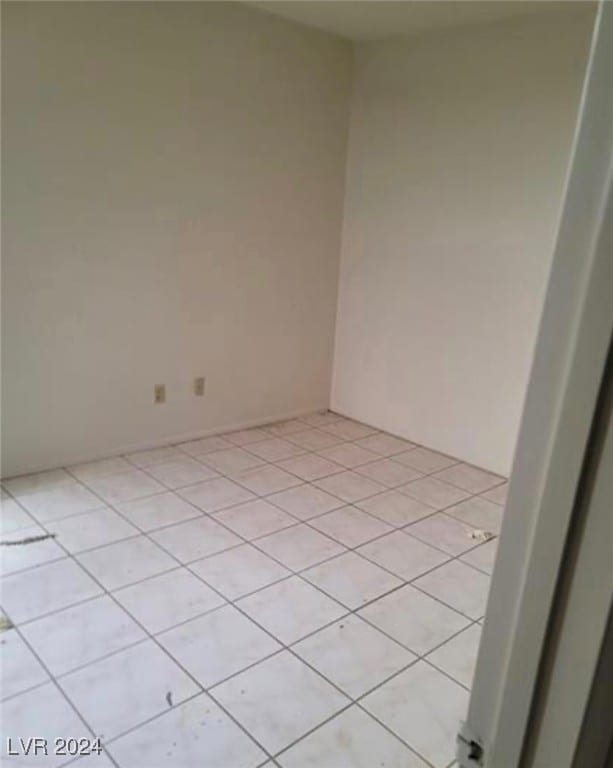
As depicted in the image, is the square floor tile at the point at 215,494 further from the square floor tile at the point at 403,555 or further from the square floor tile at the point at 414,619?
the square floor tile at the point at 414,619

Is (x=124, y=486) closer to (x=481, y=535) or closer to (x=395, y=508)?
(x=395, y=508)

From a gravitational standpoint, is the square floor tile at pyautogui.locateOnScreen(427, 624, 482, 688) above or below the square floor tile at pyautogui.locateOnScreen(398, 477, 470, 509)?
above

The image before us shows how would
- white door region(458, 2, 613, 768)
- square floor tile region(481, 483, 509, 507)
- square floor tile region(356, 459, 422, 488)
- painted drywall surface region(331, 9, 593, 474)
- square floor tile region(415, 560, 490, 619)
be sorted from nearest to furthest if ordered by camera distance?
white door region(458, 2, 613, 768), square floor tile region(415, 560, 490, 619), painted drywall surface region(331, 9, 593, 474), square floor tile region(481, 483, 509, 507), square floor tile region(356, 459, 422, 488)

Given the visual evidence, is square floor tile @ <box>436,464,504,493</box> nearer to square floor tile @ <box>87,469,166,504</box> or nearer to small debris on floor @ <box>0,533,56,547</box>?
square floor tile @ <box>87,469,166,504</box>

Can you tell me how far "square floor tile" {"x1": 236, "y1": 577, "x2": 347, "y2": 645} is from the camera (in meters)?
1.98

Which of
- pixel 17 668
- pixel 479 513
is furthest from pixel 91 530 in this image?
pixel 479 513

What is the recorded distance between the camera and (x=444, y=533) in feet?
8.77

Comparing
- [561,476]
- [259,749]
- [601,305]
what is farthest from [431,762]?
[601,305]

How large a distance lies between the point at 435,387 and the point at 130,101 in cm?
223

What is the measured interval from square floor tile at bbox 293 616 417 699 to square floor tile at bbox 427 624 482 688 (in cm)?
9

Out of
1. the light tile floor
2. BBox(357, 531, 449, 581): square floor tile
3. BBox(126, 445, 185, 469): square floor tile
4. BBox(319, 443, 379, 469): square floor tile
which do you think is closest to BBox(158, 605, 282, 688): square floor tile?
the light tile floor

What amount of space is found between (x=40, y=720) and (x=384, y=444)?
250cm

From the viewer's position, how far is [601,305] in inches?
17.3

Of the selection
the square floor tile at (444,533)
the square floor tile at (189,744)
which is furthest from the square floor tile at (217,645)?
the square floor tile at (444,533)
